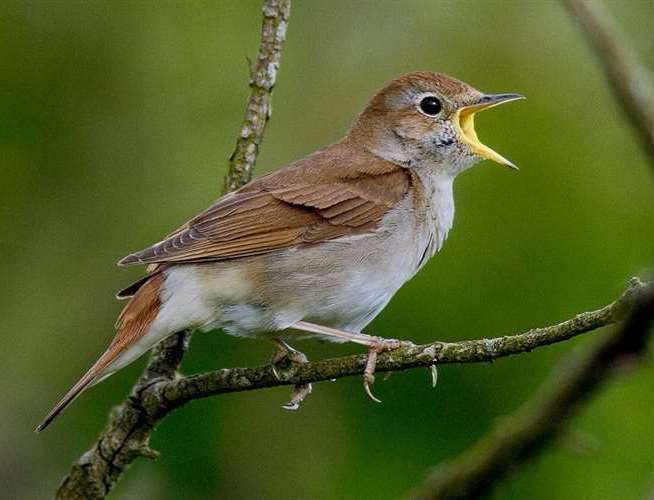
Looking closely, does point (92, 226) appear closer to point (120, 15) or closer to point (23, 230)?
point (23, 230)

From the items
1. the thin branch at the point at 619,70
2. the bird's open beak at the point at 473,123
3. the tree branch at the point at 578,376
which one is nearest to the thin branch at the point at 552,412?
the tree branch at the point at 578,376

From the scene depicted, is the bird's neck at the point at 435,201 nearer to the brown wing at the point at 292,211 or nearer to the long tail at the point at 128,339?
the brown wing at the point at 292,211

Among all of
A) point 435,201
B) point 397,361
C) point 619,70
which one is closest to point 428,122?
point 435,201

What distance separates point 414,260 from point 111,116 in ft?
8.66

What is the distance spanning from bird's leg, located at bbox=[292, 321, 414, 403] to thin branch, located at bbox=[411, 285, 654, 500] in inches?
87.5

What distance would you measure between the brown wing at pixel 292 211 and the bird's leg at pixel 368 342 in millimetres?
419

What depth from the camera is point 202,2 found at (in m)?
6.80

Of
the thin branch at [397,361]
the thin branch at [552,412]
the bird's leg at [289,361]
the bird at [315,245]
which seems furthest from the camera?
the bird at [315,245]

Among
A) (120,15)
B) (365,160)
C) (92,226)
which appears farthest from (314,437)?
(120,15)

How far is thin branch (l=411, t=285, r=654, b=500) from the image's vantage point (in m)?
1.08

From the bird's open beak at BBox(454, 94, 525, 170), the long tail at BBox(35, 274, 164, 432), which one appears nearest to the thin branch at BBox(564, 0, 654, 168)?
the long tail at BBox(35, 274, 164, 432)

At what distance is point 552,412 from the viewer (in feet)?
3.83

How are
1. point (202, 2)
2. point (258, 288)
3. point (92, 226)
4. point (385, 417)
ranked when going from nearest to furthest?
point (258, 288)
point (385, 417)
point (92, 226)
point (202, 2)

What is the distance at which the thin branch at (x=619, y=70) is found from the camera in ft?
4.09
